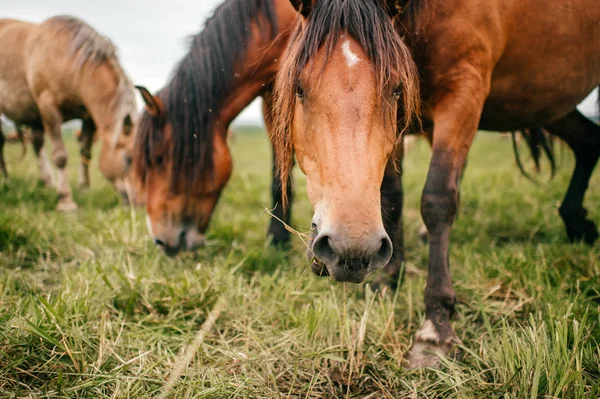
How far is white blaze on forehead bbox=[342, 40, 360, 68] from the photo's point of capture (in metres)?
1.67

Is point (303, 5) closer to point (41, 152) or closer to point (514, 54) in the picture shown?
point (514, 54)

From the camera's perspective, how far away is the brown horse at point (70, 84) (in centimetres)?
517

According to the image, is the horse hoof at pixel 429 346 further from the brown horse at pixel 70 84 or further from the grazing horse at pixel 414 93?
the brown horse at pixel 70 84

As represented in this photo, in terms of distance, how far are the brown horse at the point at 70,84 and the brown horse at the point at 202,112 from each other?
2050 millimetres

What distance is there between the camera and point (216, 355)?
1958 mm

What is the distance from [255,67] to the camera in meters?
3.06

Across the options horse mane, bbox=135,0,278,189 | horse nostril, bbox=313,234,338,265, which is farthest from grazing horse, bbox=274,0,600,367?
horse mane, bbox=135,0,278,189

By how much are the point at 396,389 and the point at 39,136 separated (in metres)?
6.34

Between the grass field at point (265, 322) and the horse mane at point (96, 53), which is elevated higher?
the horse mane at point (96, 53)

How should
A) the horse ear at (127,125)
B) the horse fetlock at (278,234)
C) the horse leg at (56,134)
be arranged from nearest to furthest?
the horse fetlock at (278,234), the horse leg at (56,134), the horse ear at (127,125)

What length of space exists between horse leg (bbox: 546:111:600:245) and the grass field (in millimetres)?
192

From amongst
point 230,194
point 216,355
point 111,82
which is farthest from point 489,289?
point 111,82

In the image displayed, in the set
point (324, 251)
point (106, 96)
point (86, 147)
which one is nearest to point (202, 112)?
point (324, 251)

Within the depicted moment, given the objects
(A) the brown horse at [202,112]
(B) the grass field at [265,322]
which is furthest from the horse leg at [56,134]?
(A) the brown horse at [202,112]
